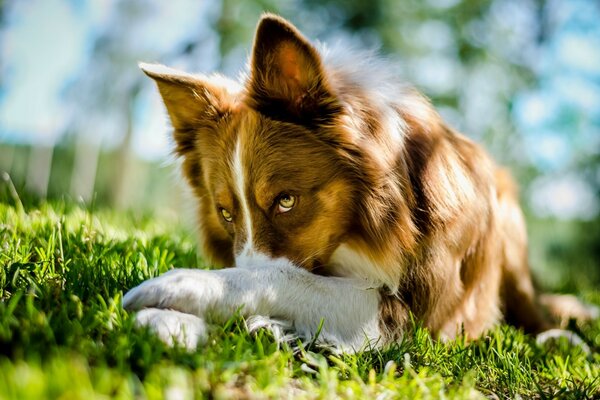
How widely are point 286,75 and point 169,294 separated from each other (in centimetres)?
142

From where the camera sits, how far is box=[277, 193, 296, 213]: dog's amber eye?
10.5ft

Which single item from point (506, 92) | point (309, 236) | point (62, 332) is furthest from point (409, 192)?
point (506, 92)

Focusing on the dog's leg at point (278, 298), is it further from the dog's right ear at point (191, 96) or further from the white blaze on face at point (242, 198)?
the dog's right ear at point (191, 96)

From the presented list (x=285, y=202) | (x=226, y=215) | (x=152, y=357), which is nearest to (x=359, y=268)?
(x=285, y=202)

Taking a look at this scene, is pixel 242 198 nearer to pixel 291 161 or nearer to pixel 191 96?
pixel 291 161

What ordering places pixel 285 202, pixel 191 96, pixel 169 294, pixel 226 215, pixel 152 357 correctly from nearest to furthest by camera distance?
pixel 152 357 < pixel 169 294 < pixel 285 202 < pixel 226 215 < pixel 191 96

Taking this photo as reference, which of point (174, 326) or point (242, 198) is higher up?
point (242, 198)

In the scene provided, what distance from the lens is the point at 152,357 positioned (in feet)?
7.09

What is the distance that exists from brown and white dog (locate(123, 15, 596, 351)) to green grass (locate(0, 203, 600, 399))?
278 millimetres

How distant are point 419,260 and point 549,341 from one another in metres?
1.57

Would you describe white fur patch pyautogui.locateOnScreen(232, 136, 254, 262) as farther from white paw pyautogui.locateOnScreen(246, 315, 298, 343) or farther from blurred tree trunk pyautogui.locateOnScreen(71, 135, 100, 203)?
blurred tree trunk pyautogui.locateOnScreen(71, 135, 100, 203)

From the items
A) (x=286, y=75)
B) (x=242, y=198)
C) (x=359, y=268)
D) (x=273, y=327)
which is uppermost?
(x=286, y=75)

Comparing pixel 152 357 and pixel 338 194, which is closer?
pixel 152 357

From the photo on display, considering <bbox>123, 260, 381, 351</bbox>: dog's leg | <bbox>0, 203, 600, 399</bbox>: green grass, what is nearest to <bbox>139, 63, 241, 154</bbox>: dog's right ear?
<bbox>0, 203, 600, 399</bbox>: green grass
